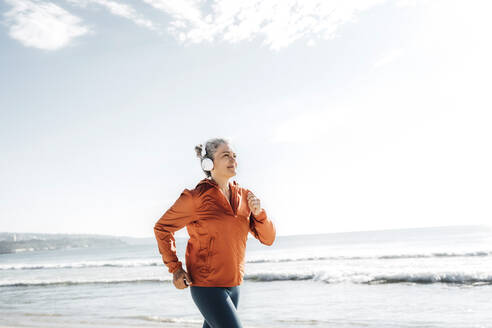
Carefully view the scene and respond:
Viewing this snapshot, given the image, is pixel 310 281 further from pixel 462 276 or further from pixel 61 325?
pixel 61 325

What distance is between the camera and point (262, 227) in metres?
2.47

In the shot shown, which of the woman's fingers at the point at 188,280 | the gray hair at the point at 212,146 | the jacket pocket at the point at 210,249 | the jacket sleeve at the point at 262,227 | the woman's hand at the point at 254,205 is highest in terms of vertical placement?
the gray hair at the point at 212,146

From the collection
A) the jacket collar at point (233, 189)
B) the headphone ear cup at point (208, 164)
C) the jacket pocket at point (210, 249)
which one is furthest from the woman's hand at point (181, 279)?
the headphone ear cup at point (208, 164)

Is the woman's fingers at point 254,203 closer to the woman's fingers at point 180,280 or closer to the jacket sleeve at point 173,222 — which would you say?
the jacket sleeve at point 173,222

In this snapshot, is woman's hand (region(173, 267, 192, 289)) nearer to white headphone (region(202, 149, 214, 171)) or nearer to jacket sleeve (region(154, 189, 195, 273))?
jacket sleeve (region(154, 189, 195, 273))

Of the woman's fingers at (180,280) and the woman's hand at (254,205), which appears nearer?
the woman's fingers at (180,280)

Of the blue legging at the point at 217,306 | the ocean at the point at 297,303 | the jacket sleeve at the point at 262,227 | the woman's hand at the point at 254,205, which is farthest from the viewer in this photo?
the ocean at the point at 297,303

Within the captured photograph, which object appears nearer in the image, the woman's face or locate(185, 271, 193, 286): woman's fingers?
locate(185, 271, 193, 286): woman's fingers

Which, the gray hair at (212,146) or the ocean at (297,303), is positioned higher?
the gray hair at (212,146)

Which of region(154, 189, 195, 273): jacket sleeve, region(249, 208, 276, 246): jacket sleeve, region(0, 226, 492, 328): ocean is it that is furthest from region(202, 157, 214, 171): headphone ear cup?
region(0, 226, 492, 328): ocean

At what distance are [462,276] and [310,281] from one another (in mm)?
4003

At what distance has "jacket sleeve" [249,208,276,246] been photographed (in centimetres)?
243

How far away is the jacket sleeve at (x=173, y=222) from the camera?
2.21 metres

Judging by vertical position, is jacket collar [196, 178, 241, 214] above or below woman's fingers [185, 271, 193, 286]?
above
